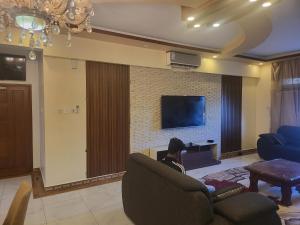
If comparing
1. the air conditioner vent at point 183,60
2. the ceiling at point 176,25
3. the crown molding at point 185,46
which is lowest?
the air conditioner vent at point 183,60

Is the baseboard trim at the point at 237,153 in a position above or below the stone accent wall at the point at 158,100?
below

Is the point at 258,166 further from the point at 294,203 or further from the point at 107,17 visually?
the point at 107,17

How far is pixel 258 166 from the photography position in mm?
3494

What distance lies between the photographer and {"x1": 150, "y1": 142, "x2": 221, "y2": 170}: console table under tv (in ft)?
14.9

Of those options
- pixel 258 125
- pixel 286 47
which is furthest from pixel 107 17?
pixel 258 125

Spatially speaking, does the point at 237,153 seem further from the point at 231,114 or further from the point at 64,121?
the point at 64,121

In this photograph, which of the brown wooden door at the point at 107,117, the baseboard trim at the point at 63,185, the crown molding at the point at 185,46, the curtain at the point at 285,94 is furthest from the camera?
the curtain at the point at 285,94

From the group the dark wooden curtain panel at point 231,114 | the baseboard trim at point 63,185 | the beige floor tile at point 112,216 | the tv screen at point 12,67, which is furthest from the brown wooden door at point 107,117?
the dark wooden curtain panel at point 231,114

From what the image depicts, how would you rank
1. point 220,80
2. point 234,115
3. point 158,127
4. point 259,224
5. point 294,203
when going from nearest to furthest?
1. point 259,224
2. point 294,203
3. point 158,127
4. point 220,80
5. point 234,115

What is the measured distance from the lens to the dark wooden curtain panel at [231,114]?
5.82m

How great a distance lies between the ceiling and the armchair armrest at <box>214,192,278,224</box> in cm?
226

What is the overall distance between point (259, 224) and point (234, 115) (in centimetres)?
457

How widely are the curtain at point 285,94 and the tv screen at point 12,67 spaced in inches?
232

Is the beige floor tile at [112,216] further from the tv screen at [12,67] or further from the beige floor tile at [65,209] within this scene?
the tv screen at [12,67]
